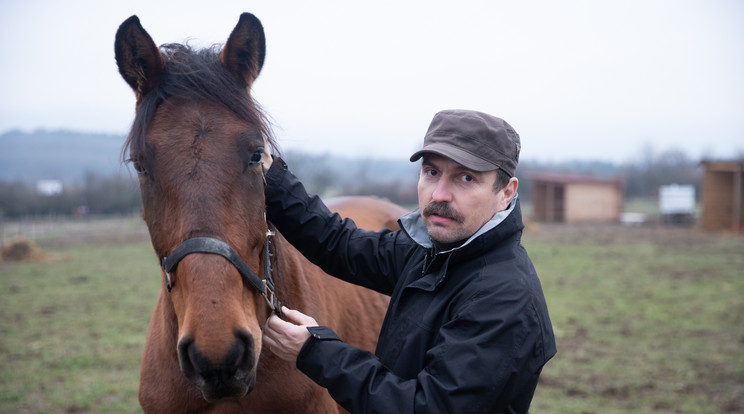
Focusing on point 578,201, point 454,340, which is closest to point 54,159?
point 578,201

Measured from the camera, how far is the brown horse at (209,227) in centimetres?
160

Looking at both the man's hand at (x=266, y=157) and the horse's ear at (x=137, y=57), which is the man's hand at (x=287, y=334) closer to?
the man's hand at (x=266, y=157)

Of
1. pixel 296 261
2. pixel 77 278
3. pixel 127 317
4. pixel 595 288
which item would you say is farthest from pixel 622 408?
pixel 77 278

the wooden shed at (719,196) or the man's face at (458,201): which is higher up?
the man's face at (458,201)

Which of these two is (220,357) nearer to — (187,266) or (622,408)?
(187,266)

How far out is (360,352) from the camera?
1.74m

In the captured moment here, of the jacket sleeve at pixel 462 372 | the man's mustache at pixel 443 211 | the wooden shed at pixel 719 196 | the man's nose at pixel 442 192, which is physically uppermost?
the man's nose at pixel 442 192

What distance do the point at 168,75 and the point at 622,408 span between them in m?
5.04

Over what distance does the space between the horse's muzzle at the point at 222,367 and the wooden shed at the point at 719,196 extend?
25.6 m

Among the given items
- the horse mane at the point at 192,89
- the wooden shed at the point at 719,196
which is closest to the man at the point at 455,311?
the horse mane at the point at 192,89

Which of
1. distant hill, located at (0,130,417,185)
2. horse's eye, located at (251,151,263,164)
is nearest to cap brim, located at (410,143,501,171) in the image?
horse's eye, located at (251,151,263,164)

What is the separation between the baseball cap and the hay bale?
18.4 metres

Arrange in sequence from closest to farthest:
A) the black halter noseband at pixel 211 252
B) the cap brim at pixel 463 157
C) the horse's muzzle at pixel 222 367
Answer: the horse's muzzle at pixel 222 367 < the black halter noseband at pixel 211 252 < the cap brim at pixel 463 157

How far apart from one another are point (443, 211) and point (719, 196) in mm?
25717
